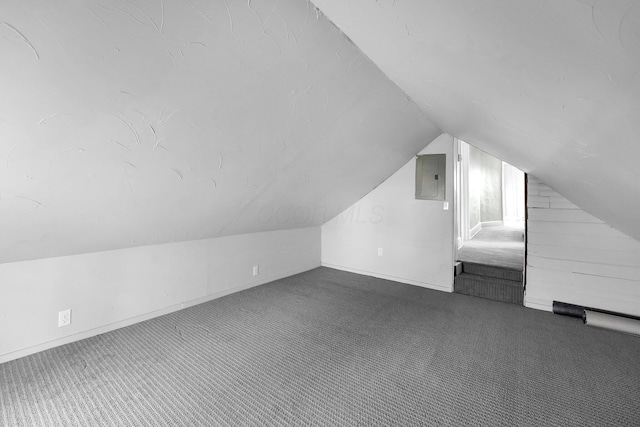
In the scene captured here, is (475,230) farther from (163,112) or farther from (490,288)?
(163,112)

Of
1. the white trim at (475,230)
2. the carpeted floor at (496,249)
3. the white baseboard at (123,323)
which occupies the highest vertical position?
the white trim at (475,230)

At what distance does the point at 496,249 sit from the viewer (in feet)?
15.6

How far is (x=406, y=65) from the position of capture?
1.65m

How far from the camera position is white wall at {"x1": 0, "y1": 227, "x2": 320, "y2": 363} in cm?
220

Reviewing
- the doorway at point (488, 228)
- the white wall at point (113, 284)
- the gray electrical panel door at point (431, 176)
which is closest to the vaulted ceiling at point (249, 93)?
the white wall at point (113, 284)

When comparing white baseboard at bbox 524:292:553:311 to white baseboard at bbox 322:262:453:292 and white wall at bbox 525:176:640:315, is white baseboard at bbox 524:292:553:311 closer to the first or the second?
white wall at bbox 525:176:640:315

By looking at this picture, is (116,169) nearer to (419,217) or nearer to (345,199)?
(345,199)

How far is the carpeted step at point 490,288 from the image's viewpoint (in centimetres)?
334

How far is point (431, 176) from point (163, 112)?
326 cm

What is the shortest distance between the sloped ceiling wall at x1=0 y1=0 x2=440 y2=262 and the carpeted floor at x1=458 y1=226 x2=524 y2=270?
2.34m

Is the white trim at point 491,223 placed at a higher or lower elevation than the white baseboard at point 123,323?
higher

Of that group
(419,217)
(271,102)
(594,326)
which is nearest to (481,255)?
(419,217)

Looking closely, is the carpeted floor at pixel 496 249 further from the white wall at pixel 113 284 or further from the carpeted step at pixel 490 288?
the white wall at pixel 113 284

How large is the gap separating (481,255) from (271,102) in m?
3.90
